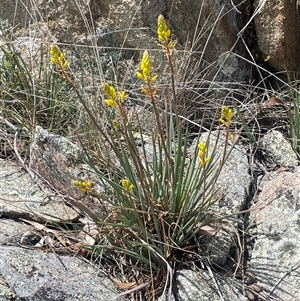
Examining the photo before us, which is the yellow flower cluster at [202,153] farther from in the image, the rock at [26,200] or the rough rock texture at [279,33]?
the rough rock texture at [279,33]

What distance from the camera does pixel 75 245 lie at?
2012 millimetres

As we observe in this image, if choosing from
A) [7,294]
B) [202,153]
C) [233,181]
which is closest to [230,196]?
Result: [233,181]

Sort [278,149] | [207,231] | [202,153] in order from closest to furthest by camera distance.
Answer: [202,153] → [207,231] → [278,149]

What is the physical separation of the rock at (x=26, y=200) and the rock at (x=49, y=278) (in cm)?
18

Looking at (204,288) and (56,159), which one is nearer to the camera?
(204,288)

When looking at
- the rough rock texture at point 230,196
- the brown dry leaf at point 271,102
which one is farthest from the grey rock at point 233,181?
the brown dry leaf at point 271,102

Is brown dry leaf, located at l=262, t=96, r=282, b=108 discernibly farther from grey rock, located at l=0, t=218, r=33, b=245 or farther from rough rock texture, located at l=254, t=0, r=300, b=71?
grey rock, located at l=0, t=218, r=33, b=245

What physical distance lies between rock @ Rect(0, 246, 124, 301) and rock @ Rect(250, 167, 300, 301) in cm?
58

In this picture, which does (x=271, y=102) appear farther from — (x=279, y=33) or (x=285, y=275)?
(x=285, y=275)

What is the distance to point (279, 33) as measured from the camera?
2.73 m

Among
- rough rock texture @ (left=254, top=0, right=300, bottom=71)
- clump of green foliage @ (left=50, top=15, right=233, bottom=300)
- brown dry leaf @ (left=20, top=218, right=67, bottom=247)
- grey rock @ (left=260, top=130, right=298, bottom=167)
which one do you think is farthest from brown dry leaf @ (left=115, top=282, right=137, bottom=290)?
rough rock texture @ (left=254, top=0, right=300, bottom=71)

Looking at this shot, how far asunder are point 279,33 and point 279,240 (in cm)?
117

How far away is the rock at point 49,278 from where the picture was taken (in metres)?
1.79

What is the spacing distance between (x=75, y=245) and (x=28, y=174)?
21.3 inches
